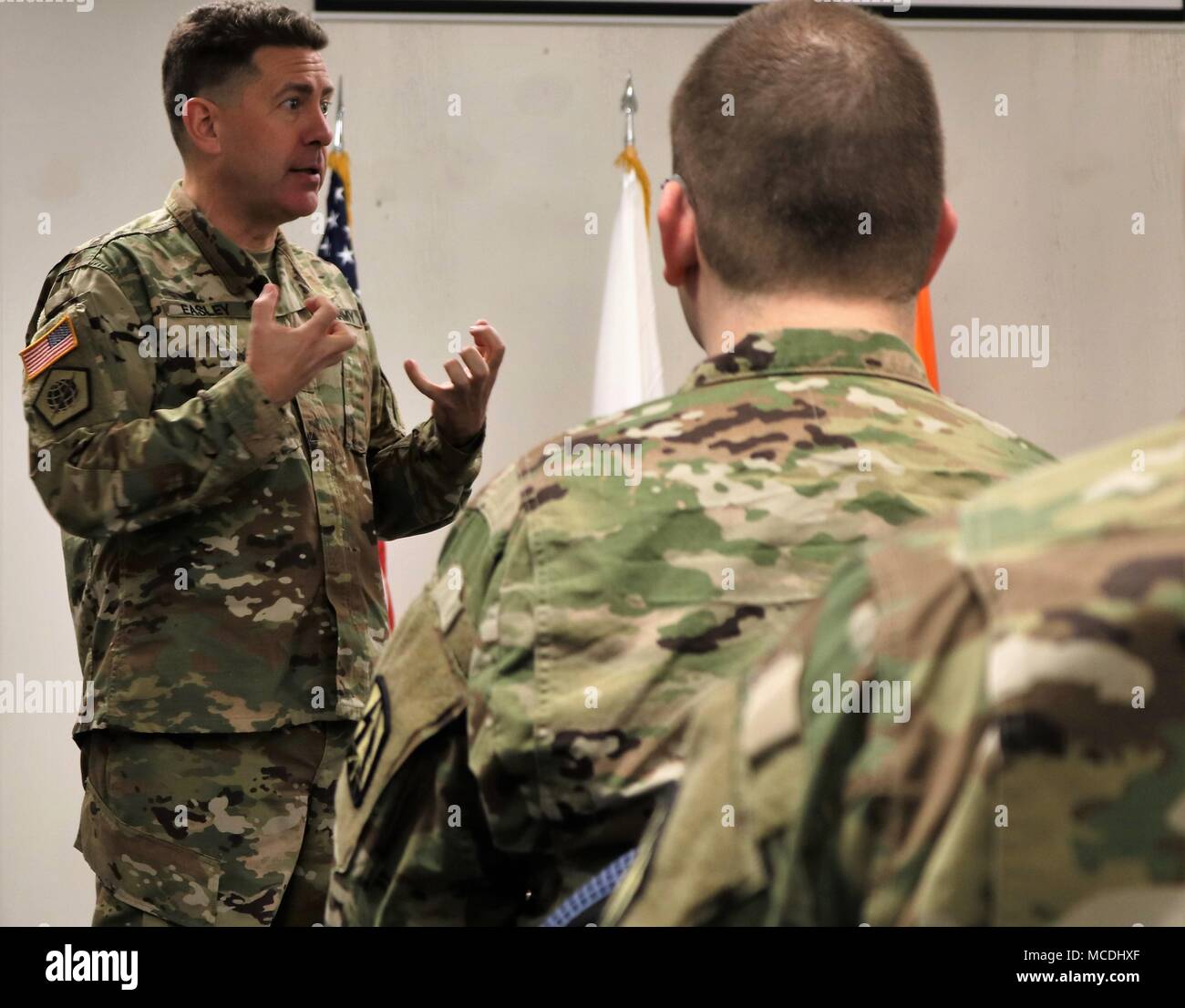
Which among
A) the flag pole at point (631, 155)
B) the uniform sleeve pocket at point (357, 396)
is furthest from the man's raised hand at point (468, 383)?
the flag pole at point (631, 155)

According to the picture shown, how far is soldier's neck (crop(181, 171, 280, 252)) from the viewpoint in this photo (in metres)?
2.13

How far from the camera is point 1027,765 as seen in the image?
38 cm

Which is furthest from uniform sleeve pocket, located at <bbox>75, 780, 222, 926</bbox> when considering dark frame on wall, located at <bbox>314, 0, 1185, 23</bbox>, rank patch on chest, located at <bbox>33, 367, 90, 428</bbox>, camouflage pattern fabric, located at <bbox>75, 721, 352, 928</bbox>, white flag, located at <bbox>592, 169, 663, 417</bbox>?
dark frame on wall, located at <bbox>314, 0, 1185, 23</bbox>

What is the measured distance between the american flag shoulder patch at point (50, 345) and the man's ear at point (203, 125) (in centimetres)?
37

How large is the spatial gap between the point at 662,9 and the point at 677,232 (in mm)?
2619

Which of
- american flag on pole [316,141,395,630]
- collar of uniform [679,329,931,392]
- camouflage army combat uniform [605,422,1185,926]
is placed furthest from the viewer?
american flag on pole [316,141,395,630]

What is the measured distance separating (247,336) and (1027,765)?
1.76 metres

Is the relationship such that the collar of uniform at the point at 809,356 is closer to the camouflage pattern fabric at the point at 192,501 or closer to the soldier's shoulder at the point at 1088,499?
the soldier's shoulder at the point at 1088,499

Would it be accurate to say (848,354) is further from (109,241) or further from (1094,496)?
(109,241)

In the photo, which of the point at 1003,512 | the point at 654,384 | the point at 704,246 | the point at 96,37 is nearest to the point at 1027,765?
the point at 1003,512

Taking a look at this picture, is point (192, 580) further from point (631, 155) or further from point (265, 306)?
point (631, 155)

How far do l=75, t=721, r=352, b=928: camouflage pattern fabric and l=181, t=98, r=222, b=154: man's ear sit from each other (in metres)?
0.87
